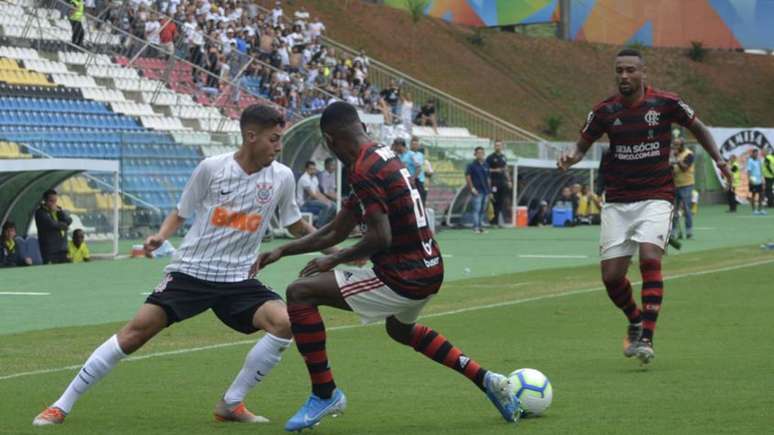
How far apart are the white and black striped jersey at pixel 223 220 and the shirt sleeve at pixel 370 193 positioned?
3.21 feet

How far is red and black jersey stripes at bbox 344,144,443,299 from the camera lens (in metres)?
8.02

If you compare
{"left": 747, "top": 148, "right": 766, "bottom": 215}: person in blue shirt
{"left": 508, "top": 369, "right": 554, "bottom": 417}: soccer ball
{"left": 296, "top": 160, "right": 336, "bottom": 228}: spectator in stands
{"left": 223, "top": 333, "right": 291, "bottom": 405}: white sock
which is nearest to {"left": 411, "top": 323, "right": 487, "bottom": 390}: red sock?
{"left": 508, "top": 369, "right": 554, "bottom": 417}: soccer ball

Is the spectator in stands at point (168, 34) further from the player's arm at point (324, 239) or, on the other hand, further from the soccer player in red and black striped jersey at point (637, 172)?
the player's arm at point (324, 239)

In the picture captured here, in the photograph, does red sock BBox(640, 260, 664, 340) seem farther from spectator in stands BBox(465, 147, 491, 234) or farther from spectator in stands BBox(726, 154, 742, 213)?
spectator in stands BBox(726, 154, 742, 213)

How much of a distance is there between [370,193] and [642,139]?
4.42 metres

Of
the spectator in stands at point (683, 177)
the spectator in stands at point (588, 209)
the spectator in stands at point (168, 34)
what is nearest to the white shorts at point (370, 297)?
the spectator in stands at point (683, 177)

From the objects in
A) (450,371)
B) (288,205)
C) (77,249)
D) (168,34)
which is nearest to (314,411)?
(288,205)

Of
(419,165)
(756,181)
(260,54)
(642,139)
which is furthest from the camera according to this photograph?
(756,181)

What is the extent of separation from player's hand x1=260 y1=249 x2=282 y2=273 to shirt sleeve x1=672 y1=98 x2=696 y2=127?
4585 millimetres

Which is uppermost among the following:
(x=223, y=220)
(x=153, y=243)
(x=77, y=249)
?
(x=223, y=220)

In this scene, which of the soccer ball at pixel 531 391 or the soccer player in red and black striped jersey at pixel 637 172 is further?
the soccer player in red and black striped jersey at pixel 637 172

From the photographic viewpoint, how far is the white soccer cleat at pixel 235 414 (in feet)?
28.7

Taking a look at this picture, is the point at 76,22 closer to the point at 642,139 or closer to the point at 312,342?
the point at 642,139

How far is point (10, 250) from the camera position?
23.8 m
